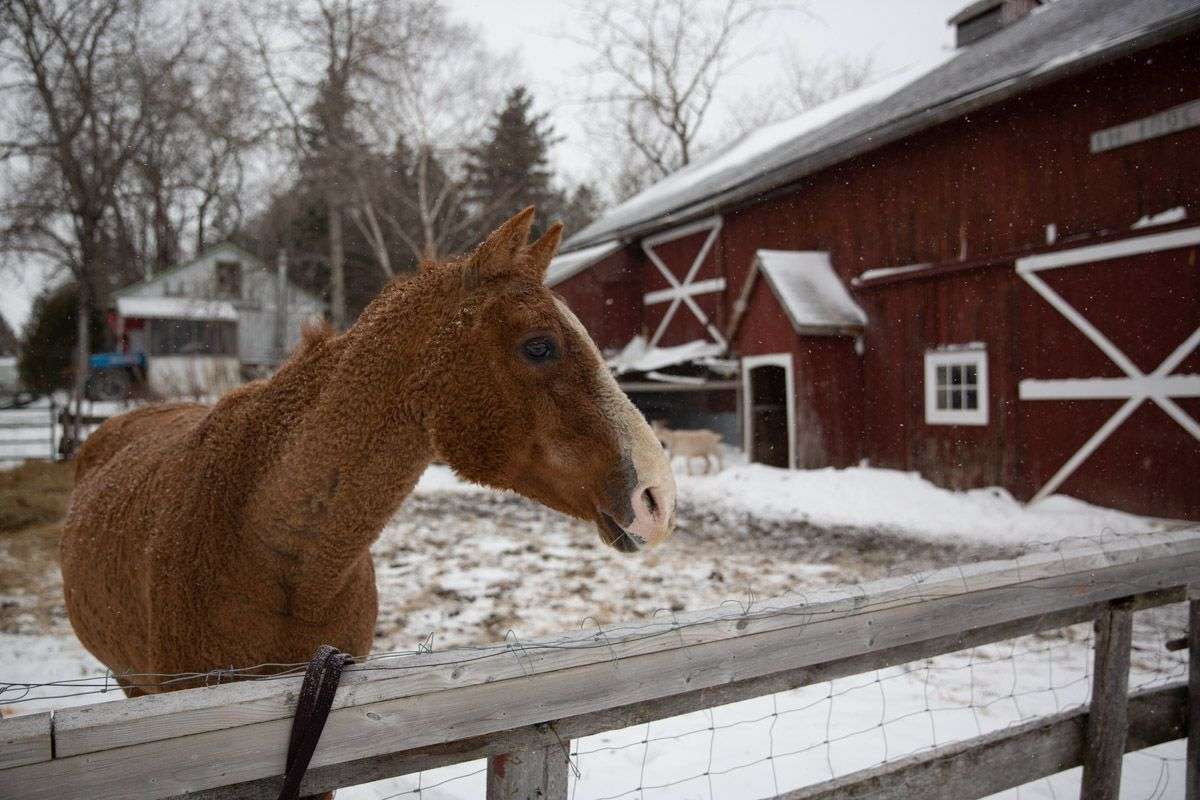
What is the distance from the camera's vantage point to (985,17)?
1467 centimetres

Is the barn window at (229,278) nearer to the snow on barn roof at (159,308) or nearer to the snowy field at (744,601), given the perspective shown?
the snow on barn roof at (159,308)

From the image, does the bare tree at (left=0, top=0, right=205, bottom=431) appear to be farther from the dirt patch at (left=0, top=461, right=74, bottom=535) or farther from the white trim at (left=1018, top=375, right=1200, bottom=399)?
the white trim at (left=1018, top=375, right=1200, bottom=399)

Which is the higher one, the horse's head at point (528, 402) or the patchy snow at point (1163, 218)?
the patchy snow at point (1163, 218)

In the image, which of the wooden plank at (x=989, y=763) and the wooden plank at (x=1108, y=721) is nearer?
the wooden plank at (x=989, y=763)

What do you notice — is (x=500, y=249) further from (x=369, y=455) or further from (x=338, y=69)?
(x=338, y=69)

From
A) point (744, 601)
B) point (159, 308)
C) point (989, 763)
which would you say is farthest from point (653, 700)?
point (159, 308)

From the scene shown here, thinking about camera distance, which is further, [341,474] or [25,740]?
[341,474]

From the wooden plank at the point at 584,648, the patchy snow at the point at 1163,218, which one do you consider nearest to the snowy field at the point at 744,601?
the wooden plank at the point at 584,648

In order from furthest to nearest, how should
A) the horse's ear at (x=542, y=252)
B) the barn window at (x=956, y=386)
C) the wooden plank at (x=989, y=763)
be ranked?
the barn window at (x=956, y=386)
the wooden plank at (x=989, y=763)
the horse's ear at (x=542, y=252)

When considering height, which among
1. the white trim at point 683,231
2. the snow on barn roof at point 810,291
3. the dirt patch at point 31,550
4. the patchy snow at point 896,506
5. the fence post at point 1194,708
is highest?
the white trim at point 683,231

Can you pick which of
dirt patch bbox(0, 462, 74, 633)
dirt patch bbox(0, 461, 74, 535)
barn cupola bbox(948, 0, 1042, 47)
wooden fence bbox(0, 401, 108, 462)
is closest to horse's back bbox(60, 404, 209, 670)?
dirt patch bbox(0, 462, 74, 633)

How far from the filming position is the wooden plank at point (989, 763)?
1.87 m

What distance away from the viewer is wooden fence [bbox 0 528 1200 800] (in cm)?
106

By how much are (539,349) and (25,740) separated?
1.13 meters
